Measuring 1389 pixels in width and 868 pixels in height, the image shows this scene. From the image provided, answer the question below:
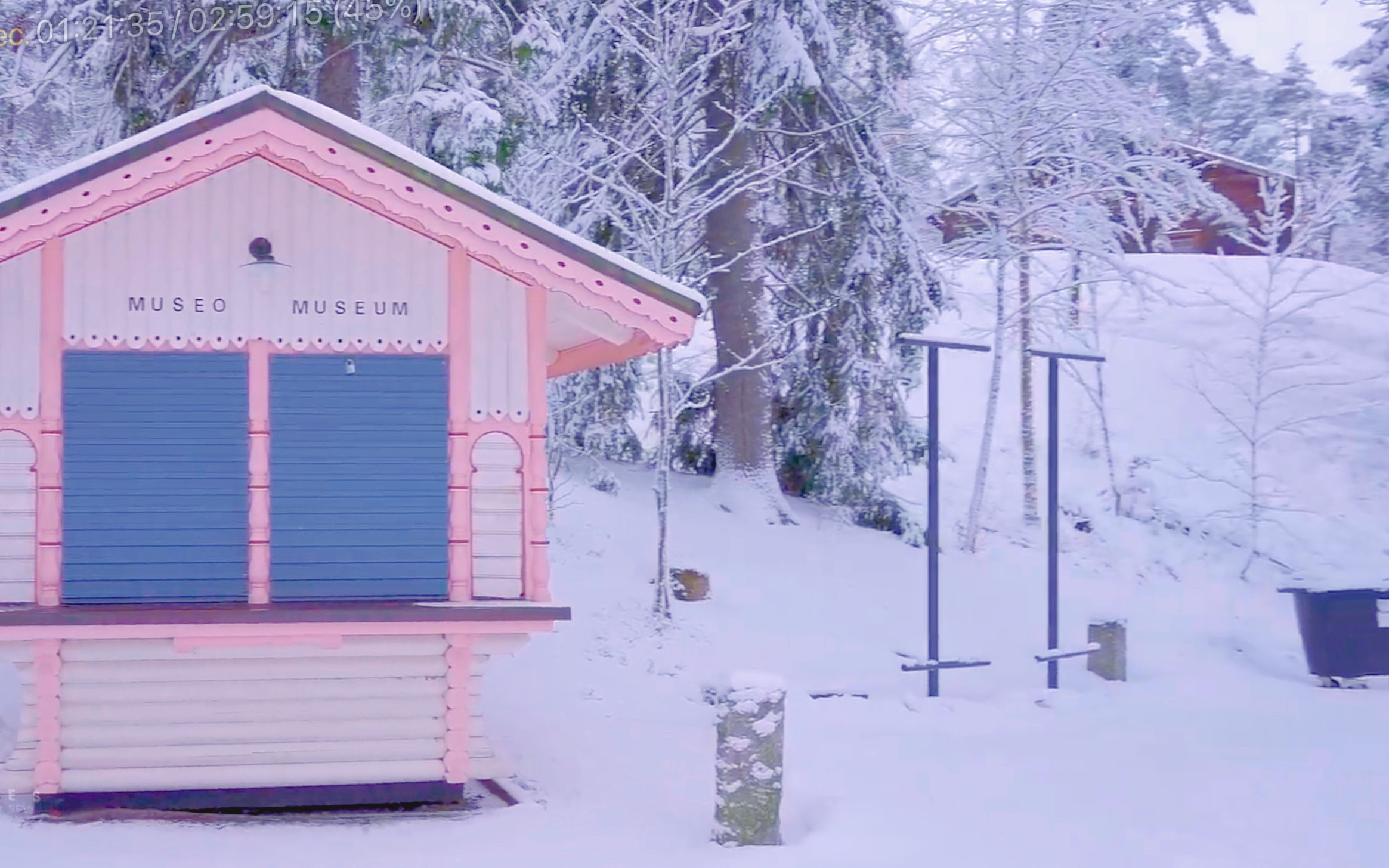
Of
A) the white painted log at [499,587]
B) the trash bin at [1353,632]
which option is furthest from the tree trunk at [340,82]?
the trash bin at [1353,632]

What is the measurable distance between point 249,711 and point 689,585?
21.4 feet

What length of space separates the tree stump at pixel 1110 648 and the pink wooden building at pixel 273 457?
6613 millimetres

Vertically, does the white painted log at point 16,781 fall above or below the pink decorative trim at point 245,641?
below

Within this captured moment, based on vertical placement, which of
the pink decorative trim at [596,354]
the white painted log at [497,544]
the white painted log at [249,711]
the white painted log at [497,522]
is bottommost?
the white painted log at [249,711]

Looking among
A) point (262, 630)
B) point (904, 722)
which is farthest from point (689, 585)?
point (262, 630)

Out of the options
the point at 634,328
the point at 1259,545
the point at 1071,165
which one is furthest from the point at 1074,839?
the point at 1259,545

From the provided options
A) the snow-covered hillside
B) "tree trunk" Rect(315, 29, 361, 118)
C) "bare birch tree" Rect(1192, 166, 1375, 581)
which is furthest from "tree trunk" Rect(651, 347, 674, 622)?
"bare birch tree" Rect(1192, 166, 1375, 581)

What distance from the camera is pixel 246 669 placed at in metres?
7.48

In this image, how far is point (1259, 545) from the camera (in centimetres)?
2058

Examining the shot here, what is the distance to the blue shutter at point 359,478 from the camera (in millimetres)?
7328

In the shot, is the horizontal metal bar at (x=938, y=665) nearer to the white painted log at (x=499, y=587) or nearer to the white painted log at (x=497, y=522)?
the white painted log at (x=499, y=587)

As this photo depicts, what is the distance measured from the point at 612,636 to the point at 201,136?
261 inches

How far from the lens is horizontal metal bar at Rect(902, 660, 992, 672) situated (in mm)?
11016

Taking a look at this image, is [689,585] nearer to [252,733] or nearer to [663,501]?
[663,501]
